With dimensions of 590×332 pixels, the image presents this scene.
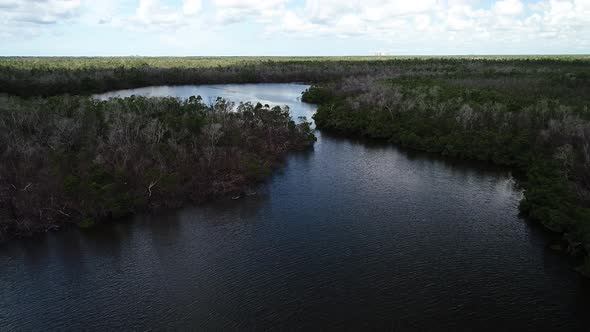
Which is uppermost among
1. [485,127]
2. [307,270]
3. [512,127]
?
[512,127]

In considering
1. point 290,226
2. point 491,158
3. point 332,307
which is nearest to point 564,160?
point 491,158

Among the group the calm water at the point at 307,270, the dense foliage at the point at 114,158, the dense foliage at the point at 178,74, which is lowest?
the calm water at the point at 307,270

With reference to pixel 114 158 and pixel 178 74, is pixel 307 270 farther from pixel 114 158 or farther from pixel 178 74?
pixel 178 74

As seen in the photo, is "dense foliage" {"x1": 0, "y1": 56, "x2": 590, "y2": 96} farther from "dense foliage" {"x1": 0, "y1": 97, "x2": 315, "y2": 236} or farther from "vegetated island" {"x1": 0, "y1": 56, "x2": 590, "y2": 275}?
"dense foliage" {"x1": 0, "y1": 97, "x2": 315, "y2": 236}

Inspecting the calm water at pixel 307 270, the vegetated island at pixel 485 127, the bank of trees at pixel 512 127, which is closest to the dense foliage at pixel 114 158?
the vegetated island at pixel 485 127

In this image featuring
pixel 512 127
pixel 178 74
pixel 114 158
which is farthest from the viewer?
pixel 178 74

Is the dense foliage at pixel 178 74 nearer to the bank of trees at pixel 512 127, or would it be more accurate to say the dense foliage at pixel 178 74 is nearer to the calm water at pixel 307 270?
the bank of trees at pixel 512 127

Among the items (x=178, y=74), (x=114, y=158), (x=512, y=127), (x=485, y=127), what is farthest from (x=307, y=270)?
(x=178, y=74)
